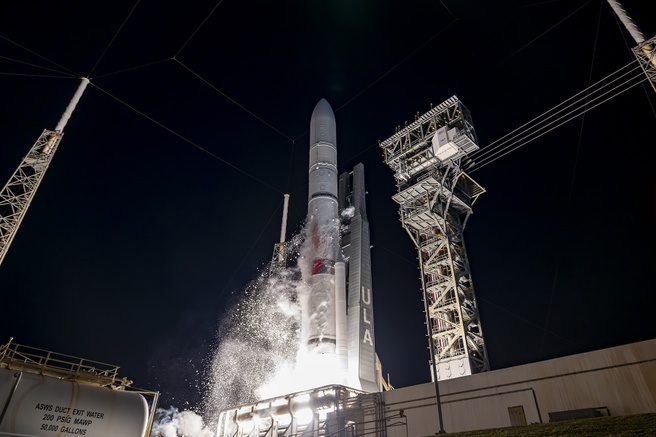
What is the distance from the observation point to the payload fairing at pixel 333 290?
25.5 metres

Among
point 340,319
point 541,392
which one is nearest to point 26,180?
point 340,319

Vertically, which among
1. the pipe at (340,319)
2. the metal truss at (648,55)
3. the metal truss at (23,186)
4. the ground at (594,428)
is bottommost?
the ground at (594,428)

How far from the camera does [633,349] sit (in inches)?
635

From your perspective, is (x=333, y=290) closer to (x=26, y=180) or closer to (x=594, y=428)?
(x=594, y=428)

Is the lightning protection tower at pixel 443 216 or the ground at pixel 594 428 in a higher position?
the lightning protection tower at pixel 443 216

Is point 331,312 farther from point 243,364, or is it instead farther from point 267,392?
point 243,364

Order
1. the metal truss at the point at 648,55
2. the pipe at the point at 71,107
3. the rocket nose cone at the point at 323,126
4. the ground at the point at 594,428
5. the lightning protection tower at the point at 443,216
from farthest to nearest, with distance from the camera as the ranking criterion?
1. the pipe at the point at 71,107
2. the rocket nose cone at the point at 323,126
3. the lightning protection tower at the point at 443,216
4. the metal truss at the point at 648,55
5. the ground at the point at 594,428

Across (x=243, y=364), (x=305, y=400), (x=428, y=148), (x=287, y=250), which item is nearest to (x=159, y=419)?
(x=243, y=364)

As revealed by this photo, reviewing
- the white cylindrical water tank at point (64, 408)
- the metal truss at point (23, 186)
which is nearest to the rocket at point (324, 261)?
the white cylindrical water tank at point (64, 408)

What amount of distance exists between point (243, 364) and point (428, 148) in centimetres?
2376

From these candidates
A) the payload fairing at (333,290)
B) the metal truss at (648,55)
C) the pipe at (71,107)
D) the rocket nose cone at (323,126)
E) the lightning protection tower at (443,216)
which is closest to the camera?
the metal truss at (648,55)

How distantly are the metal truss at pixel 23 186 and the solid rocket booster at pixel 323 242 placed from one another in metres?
22.9

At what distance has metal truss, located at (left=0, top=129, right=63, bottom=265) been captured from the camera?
3281 centimetres

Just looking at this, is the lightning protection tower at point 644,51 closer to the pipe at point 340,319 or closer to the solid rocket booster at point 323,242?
the solid rocket booster at point 323,242
